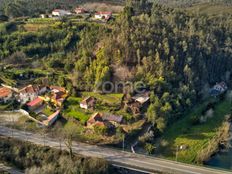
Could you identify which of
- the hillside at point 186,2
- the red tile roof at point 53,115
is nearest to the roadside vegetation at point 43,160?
the red tile roof at point 53,115

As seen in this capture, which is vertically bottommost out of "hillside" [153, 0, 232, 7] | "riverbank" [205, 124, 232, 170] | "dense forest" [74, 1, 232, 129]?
"riverbank" [205, 124, 232, 170]

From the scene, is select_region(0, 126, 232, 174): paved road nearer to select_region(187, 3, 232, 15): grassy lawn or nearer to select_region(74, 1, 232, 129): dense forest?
select_region(74, 1, 232, 129): dense forest

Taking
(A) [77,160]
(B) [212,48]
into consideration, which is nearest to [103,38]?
(B) [212,48]

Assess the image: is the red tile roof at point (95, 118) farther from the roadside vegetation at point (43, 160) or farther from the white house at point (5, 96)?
the white house at point (5, 96)

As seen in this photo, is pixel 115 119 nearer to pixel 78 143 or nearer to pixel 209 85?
pixel 78 143

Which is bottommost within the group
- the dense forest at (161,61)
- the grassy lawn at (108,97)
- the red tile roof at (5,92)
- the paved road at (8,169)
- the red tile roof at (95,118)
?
the paved road at (8,169)

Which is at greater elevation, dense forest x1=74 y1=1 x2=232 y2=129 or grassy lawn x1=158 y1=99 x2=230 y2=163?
dense forest x1=74 y1=1 x2=232 y2=129

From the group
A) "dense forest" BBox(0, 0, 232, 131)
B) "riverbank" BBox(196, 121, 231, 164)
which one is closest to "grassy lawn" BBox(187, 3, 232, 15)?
"dense forest" BBox(0, 0, 232, 131)
